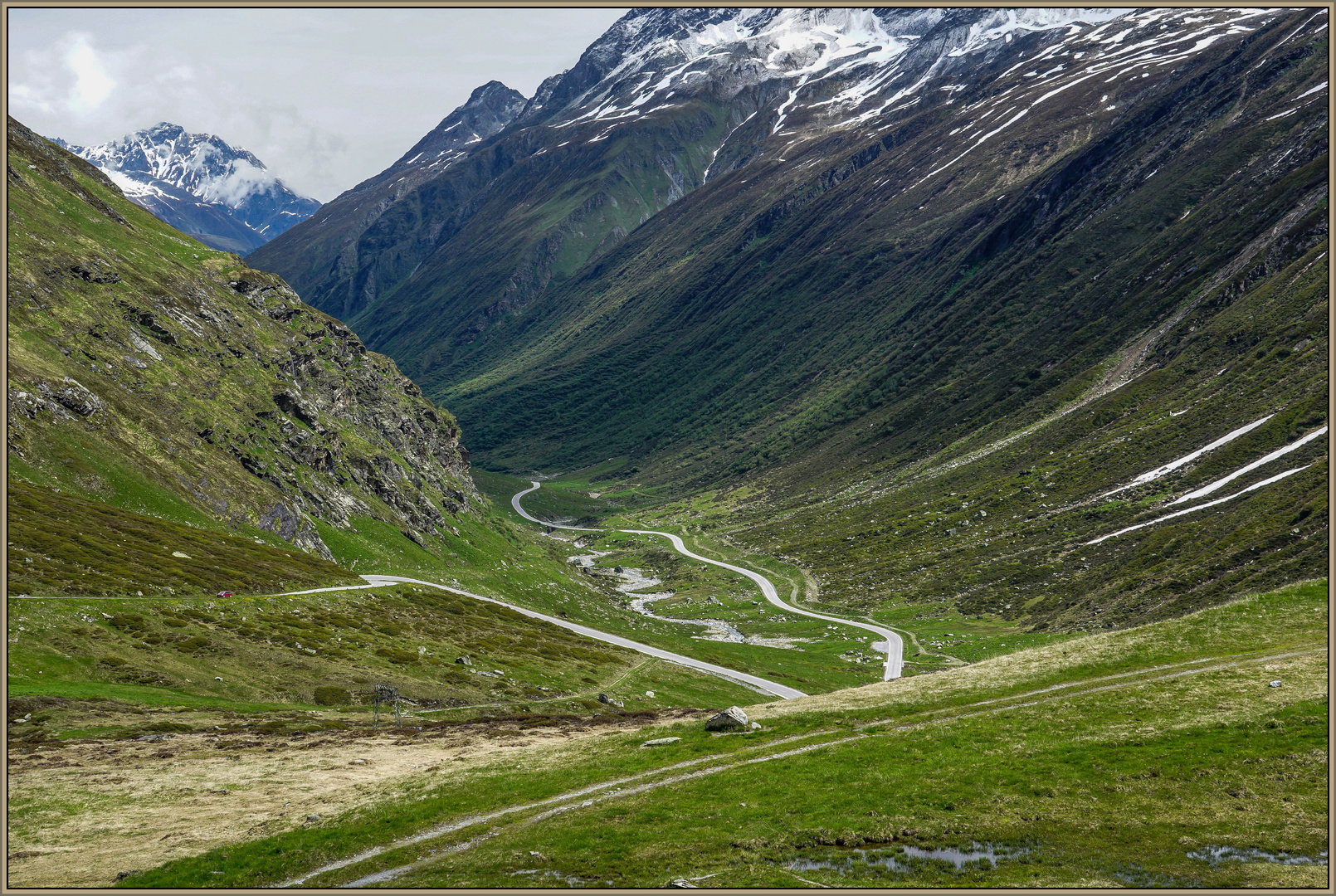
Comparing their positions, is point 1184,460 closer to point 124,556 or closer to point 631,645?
point 631,645

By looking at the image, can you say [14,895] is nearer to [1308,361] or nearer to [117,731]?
[117,731]

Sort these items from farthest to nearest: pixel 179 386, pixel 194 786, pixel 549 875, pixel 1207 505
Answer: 1. pixel 1207 505
2. pixel 179 386
3. pixel 194 786
4. pixel 549 875

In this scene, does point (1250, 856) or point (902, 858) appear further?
point (902, 858)

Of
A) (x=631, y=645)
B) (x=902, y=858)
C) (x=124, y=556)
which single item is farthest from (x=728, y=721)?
(x=631, y=645)

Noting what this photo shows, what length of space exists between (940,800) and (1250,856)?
12.3m

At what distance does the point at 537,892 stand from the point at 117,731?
142ft

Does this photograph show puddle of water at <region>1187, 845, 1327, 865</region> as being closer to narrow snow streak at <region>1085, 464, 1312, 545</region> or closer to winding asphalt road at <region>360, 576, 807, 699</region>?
winding asphalt road at <region>360, 576, 807, 699</region>

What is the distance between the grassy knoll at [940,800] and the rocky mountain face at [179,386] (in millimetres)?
90131

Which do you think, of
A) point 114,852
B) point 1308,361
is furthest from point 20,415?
point 1308,361

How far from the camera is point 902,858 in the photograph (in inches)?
1389

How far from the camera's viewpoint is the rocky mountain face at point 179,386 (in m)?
114

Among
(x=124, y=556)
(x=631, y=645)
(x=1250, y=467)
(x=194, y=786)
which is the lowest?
(x=631, y=645)

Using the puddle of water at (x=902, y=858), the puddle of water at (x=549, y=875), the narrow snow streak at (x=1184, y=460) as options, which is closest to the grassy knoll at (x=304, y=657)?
the puddle of water at (x=549, y=875)

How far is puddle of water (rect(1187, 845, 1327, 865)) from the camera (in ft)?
103
